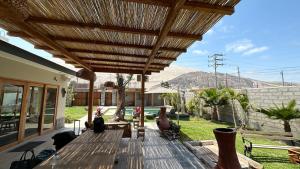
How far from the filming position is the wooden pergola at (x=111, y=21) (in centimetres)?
261

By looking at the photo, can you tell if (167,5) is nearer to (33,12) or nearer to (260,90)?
(33,12)

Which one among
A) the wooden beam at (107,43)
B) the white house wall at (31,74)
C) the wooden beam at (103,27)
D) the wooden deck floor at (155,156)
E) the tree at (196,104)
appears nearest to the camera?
the wooden beam at (103,27)

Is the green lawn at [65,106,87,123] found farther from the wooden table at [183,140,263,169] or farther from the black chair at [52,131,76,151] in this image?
the wooden table at [183,140,263,169]

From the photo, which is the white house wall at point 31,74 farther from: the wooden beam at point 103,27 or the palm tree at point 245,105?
the palm tree at point 245,105

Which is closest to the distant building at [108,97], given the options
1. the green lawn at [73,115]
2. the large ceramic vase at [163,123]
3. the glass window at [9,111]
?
the green lawn at [73,115]

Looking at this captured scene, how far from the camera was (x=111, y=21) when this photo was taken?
344 cm

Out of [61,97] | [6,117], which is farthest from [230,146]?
[61,97]

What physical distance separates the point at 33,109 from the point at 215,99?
1142 centimetres

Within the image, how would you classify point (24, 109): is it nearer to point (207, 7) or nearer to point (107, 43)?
point (107, 43)

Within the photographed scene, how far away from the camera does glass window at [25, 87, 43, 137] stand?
25.2 ft

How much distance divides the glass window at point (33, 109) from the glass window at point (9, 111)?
2.09ft

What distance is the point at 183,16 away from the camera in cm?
312

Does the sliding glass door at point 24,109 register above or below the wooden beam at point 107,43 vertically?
below

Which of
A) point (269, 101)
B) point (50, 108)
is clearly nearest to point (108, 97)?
point (50, 108)
